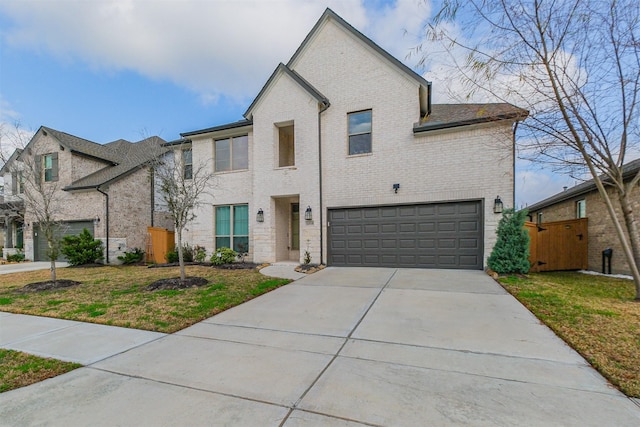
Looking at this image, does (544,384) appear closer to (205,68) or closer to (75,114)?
(205,68)

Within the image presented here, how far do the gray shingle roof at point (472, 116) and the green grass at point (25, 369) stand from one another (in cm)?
840

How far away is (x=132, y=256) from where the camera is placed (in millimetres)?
13844

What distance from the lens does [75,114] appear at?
1410cm

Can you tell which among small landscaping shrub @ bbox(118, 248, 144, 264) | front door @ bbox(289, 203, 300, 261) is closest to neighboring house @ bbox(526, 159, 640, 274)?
front door @ bbox(289, 203, 300, 261)

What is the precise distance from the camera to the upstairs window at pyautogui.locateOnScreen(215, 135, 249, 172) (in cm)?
1228

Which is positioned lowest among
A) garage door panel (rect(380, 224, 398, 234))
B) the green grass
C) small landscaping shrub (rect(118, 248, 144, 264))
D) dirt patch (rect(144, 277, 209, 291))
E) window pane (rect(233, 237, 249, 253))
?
small landscaping shrub (rect(118, 248, 144, 264))

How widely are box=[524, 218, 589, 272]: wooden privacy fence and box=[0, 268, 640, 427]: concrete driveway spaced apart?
23.0ft

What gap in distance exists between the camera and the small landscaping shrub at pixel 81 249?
12.7 meters

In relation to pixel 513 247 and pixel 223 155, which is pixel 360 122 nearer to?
pixel 223 155

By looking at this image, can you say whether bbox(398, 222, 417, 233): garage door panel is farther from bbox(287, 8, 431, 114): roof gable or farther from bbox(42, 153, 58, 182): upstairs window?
bbox(42, 153, 58, 182): upstairs window

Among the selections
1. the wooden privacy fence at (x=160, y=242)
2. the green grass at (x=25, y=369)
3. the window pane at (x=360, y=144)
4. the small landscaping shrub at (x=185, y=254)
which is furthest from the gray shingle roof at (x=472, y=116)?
the wooden privacy fence at (x=160, y=242)

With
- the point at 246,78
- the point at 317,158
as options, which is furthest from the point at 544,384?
the point at 246,78

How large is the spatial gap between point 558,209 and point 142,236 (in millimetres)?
22004

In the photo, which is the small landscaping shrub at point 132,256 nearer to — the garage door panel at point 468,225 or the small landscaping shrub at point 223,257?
the small landscaping shrub at point 223,257
